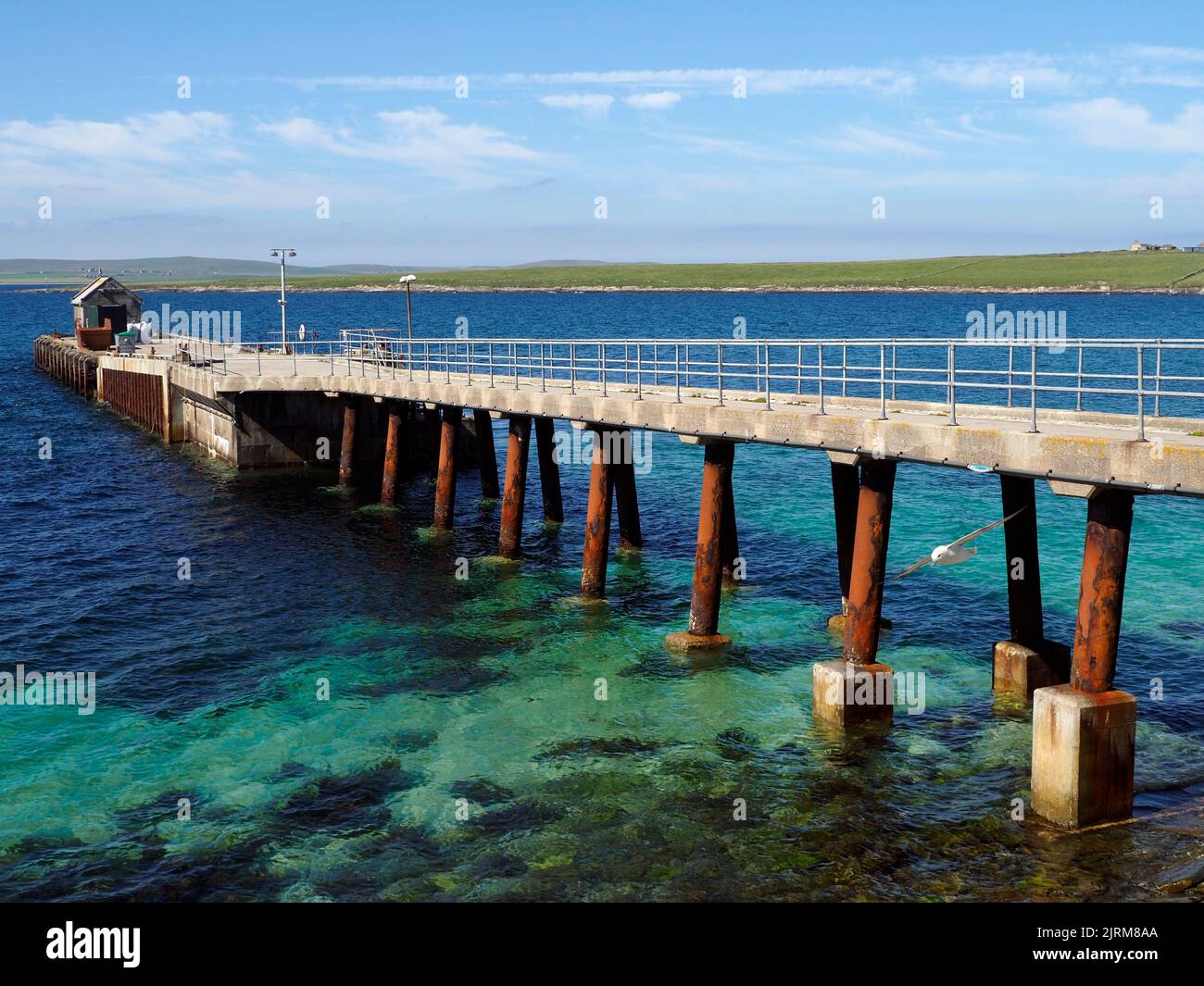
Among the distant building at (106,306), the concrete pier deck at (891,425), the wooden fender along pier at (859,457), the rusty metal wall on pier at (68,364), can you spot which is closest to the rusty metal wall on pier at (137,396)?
the rusty metal wall on pier at (68,364)

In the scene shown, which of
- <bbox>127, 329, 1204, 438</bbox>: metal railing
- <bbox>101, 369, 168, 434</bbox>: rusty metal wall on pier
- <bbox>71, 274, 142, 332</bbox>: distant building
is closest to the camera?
<bbox>127, 329, 1204, 438</bbox>: metal railing

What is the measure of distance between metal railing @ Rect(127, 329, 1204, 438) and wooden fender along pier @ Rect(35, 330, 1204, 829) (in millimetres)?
239

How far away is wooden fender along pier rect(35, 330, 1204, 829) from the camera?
14.8 metres

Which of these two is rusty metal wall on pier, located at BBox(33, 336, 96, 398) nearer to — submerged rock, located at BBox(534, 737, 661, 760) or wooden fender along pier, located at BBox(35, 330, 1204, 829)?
wooden fender along pier, located at BBox(35, 330, 1204, 829)

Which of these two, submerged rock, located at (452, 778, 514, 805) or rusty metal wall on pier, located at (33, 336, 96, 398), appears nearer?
submerged rock, located at (452, 778, 514, 805)

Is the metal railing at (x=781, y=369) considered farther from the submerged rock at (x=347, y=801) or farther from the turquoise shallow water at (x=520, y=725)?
the submerged rock at (x=347, y=801)

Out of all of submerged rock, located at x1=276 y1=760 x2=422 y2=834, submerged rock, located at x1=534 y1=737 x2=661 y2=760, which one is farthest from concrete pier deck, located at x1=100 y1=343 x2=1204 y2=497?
submerged rock, located at x1=276 y1=760 x2=422 y2=834

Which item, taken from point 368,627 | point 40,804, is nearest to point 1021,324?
point 368,627

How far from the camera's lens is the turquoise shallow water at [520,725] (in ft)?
47.0

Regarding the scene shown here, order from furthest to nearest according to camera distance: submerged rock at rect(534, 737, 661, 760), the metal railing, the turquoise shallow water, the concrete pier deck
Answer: the metal railing → submerged rock at rect(534, 737, 661, 760) → the concrete pier deck → the turquoise shallow water

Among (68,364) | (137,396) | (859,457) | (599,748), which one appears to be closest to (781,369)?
(137,396)

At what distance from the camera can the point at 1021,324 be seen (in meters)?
135
